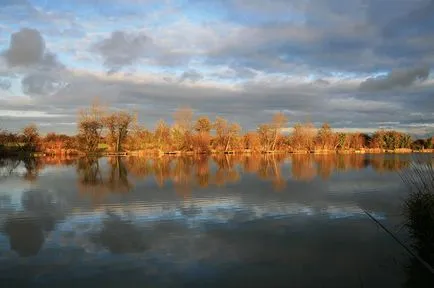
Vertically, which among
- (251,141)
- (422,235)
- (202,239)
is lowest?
(202,239)

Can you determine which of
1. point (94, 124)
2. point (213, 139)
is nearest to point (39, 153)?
point (94, 124)

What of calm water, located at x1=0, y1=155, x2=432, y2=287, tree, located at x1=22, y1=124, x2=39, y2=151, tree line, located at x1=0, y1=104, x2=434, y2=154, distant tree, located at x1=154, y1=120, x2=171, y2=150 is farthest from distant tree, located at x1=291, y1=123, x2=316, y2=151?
calm water, located at x1=0, y1=155, x2=432, y2=287

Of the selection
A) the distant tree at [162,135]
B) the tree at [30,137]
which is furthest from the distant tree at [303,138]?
the tree at [30,137]

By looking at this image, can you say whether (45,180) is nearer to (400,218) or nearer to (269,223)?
(269,223)

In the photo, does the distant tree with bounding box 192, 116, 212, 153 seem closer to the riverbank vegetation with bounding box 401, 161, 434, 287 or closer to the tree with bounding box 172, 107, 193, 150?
the tree with bounding box 172, 107, 193, 150

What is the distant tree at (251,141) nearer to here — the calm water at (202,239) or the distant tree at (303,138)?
the distant tree at (303,138)

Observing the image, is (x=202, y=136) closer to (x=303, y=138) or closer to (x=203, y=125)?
(x=203, y=125)

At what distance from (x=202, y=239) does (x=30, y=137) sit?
4886cm

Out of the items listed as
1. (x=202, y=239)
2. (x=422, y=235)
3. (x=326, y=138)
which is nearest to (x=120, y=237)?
(x=202, y=239)

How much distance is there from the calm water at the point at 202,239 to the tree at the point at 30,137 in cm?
3866

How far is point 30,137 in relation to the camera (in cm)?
5175

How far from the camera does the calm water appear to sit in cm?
645

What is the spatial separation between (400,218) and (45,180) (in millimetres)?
16354

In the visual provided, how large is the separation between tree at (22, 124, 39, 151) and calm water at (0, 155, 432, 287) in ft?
127
